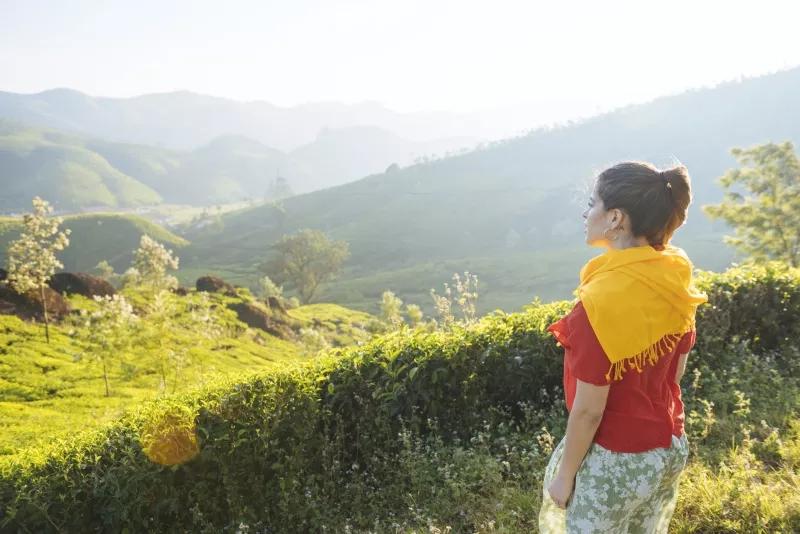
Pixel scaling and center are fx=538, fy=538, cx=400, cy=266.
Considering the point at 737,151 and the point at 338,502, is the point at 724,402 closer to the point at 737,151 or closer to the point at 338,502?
the point at 338,502

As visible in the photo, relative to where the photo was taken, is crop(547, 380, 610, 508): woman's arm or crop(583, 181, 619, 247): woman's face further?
crop(583, 181, 619, 247): woman's face

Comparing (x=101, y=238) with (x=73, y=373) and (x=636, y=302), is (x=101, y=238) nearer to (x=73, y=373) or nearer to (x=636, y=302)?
(x=73, y=373)

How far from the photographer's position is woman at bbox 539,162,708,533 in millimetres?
2807

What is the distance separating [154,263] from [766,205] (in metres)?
45.5

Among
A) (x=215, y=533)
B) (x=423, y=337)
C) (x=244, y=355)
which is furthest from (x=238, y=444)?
A: (x=244, y=355)

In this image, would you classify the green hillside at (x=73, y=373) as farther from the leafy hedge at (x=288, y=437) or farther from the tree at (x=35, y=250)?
the leafy hedge at (x=288, y=437)

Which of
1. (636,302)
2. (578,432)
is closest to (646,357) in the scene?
(636,302)

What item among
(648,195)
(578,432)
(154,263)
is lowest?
(154,263)

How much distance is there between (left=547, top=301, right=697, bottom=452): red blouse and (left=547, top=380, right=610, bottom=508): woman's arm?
7cm

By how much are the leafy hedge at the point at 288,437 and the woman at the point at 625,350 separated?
12.4ft

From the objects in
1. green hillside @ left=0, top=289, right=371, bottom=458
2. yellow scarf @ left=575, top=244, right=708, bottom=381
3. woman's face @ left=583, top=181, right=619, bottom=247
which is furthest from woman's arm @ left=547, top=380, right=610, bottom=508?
green hillside @ left=0, top=289, right=371, bottom=458

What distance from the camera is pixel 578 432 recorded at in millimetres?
2953

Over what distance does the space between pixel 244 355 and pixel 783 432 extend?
98.1 feet

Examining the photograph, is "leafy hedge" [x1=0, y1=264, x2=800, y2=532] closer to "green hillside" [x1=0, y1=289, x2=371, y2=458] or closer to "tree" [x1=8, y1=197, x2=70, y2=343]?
"green hillside" [x1=0, y1=289, x2=371, y2=458]
